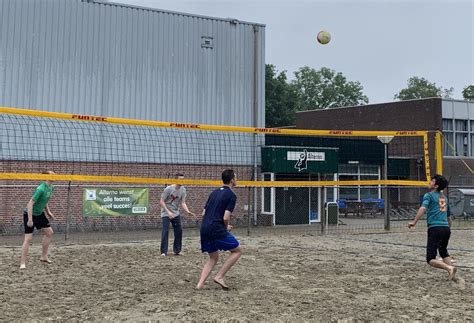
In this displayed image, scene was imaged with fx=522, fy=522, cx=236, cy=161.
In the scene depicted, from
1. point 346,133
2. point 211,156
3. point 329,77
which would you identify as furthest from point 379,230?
point 329,77

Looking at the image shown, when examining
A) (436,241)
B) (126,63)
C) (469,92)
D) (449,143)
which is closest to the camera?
(436,241)

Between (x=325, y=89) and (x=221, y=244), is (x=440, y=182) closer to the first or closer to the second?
(x=221, y=244)

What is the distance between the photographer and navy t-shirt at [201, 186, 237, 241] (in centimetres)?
635

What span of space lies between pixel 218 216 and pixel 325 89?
62644 mm

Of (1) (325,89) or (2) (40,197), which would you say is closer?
(2) (40,197)

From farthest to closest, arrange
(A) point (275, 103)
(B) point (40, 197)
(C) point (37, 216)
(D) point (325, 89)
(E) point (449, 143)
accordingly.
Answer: (D) point (325, 89)
(A) point (275, 103)
(E) point (449, 143)
(C) point (37, 216)
(B) point (40, 197)

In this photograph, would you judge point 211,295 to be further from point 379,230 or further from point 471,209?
point 471,209

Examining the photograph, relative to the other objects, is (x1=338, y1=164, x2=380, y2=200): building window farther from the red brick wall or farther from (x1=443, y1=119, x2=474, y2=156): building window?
the red brick wall

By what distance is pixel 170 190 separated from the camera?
9.48 m

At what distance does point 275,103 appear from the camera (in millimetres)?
44719

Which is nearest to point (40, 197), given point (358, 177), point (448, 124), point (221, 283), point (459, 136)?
point (221, 283)

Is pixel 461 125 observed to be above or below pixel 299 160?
above

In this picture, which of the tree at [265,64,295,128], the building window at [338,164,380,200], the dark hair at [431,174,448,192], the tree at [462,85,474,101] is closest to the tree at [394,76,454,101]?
the tree at [462,85,474,101]

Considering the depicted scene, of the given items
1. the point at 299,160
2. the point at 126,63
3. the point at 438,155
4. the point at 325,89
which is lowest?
the point at 438,155
